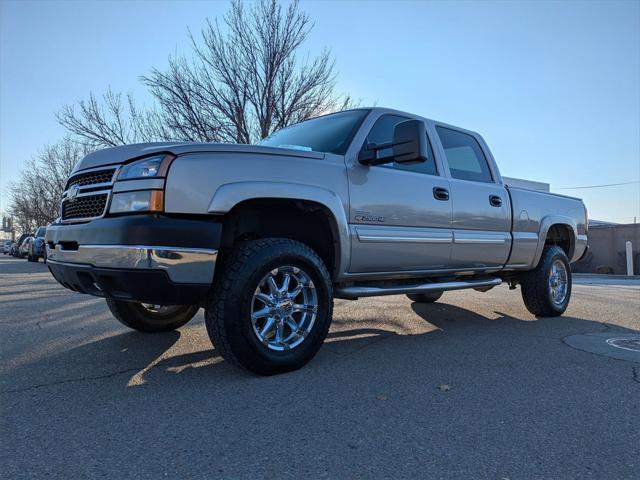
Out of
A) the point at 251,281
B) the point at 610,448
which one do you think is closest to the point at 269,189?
the point at 251,281

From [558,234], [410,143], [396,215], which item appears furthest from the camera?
[558,234]

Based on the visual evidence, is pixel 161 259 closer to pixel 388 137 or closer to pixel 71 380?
pixel 71 380

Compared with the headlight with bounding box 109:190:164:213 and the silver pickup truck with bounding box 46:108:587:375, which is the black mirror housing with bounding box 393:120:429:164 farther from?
the headlight with bounding box 109:190:164:213

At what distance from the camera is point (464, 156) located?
17.2 feet

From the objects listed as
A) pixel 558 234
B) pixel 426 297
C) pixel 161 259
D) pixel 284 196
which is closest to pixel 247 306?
pixel 161 259

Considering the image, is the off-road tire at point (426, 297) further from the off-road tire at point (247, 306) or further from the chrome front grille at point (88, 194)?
the chrome front grille at point (88, 194)

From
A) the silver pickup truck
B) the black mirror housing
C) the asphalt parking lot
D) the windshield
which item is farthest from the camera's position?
the windshield

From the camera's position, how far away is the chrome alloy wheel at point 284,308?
3.28 meters

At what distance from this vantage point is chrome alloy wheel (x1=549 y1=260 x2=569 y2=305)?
20.0 feet

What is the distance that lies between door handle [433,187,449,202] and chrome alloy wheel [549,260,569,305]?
2340mm

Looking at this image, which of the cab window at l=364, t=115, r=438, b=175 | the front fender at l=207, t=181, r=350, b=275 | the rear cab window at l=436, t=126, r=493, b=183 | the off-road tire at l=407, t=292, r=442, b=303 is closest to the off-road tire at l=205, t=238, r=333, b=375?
the front fender at l=207, t=181, r=350, b=275

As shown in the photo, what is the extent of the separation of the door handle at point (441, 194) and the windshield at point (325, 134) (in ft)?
3.14

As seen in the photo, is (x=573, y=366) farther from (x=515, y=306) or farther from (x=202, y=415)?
(x=515, y=306)

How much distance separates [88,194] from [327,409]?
2181mm
